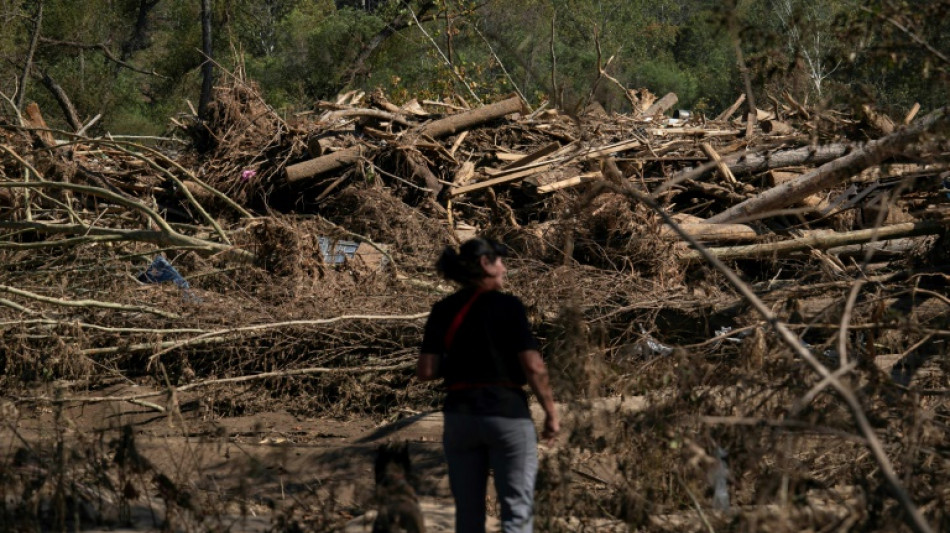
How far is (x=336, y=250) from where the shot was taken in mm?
9484

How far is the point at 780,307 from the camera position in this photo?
7238 millimetres

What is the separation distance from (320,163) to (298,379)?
10.0 ft

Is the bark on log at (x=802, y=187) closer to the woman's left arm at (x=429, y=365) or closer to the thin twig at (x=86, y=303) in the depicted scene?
the thin twig at (x=86, y=303)

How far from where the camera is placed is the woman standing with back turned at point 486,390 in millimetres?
4129

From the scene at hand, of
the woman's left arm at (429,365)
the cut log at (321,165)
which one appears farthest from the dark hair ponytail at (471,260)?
the cut log at (321,165)

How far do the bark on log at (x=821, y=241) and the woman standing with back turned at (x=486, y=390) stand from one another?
469 cm

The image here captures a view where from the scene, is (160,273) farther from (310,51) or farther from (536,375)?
(310,51)

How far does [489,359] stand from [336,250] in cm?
548

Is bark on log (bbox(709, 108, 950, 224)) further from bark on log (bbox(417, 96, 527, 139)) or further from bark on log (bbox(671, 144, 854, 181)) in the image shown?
bark on log (bbox(417, 96, 527, 139))

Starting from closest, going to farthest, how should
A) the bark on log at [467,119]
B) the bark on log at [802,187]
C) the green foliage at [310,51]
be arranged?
the bark on log at [802,187], the bark on log at [467,119], the green foliage at [310,51]

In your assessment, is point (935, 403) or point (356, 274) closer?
point (935, 403)

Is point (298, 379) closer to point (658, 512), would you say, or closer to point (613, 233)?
point (613, 233)

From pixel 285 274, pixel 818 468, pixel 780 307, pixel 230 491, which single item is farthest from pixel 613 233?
pixel 230 491

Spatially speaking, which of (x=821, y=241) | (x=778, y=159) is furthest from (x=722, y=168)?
(x=821, y=241)
